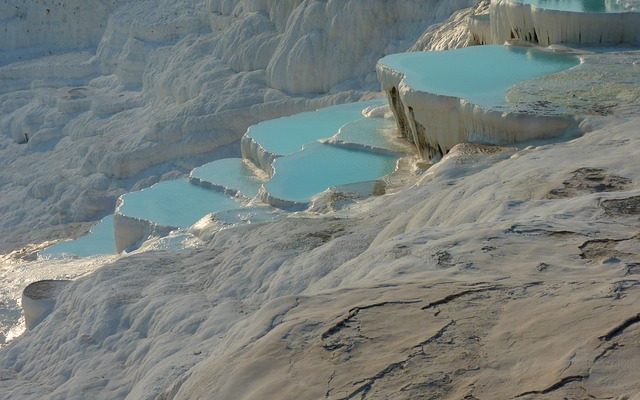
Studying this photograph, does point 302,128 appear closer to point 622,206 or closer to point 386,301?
point 622,206

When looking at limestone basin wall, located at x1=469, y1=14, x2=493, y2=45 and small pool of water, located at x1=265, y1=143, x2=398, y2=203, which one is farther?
limestone basin wall, located at x1=469, y1=14, x2=493, y2=45

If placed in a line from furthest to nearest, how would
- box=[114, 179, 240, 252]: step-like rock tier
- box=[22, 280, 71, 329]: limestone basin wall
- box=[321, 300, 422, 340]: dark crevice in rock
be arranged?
box=[114, 179, 240, 252]: step-like rock tier < box=[22, 280, 71, 329]: limestone basin wall < box=[321, 300, 422, 340]: dark crevice in rock

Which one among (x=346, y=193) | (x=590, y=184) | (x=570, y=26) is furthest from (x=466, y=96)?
(x=590, y=184)

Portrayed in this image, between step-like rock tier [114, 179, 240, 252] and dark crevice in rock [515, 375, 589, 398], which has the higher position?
dark crevice in rock [515, 375, 589, 398]

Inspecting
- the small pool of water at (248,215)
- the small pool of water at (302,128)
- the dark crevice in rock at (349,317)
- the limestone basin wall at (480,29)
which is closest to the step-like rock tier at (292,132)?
the small pool of water at (302,128)

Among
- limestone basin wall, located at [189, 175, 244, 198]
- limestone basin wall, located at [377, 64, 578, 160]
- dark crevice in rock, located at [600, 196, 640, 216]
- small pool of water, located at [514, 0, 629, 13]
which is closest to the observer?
dark crevice in rock, located at [600, 196, 640, 216]

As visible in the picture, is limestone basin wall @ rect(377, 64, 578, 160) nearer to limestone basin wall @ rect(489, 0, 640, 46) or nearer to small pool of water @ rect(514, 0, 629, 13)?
limestone basin wall @ rect(489, 0, 640, 46)

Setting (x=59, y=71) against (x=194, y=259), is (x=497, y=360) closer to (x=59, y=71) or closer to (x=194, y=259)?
(x=194, y=259)

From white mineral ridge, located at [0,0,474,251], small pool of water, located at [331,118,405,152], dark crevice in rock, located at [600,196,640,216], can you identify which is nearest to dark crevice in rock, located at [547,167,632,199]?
dark crevice in rock, located at [600,196,640,216]
